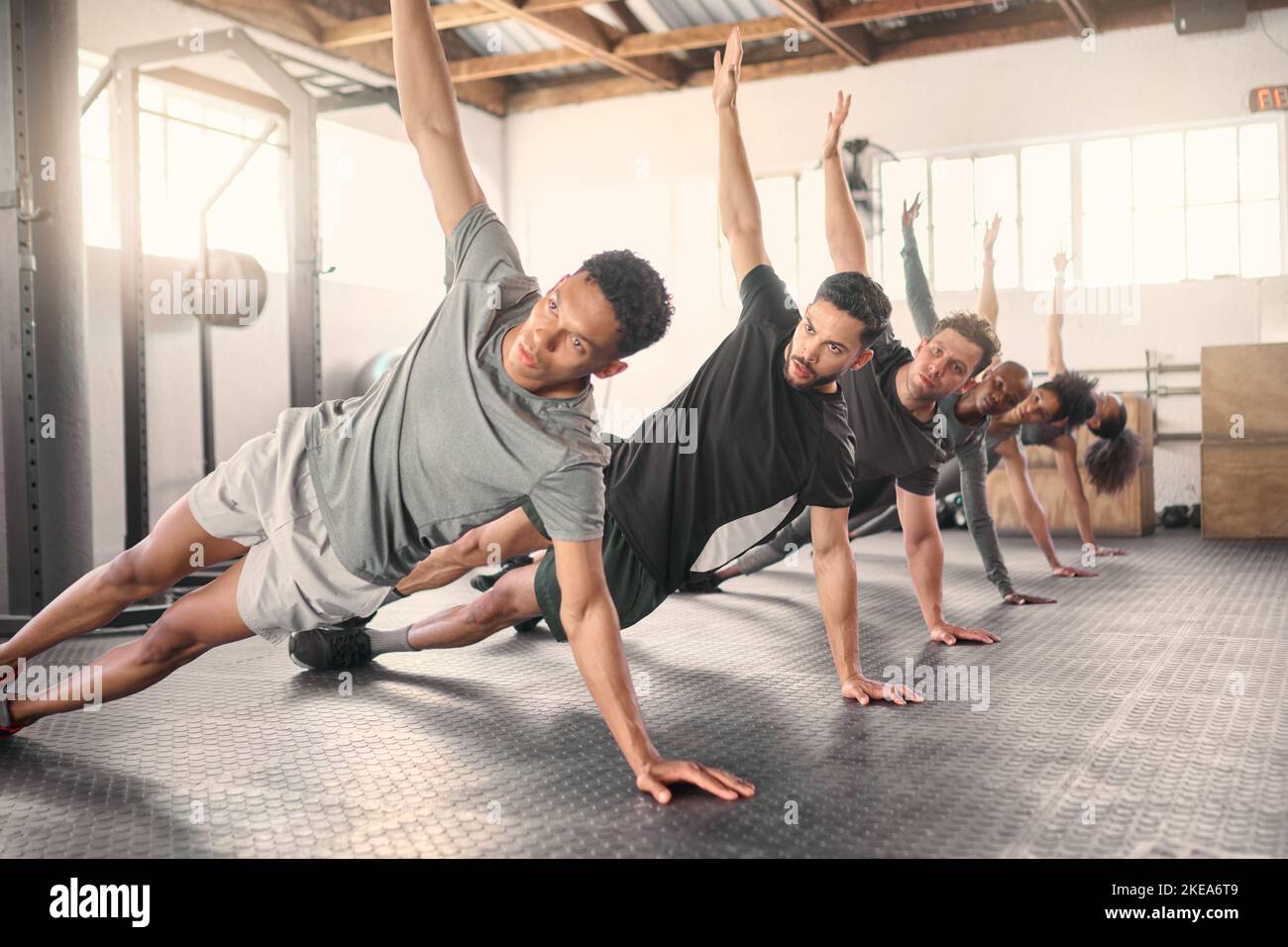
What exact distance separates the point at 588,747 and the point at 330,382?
6.40 meters

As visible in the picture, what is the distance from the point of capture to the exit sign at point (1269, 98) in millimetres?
7625

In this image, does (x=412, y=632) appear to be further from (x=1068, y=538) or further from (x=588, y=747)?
(x=1068, y=538)

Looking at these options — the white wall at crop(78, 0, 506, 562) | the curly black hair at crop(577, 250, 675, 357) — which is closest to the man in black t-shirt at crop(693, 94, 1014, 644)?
the curly black hair at crop(577, 250, 675, 357)

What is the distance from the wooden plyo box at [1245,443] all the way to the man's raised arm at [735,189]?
5066mm

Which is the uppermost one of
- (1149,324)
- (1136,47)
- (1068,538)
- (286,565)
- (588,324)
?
(1136,47)

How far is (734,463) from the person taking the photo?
2748 millimetres

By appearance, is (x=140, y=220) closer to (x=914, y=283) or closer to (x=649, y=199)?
(x=914, y=283)

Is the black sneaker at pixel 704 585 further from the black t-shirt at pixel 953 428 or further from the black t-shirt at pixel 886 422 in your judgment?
the black t-shirt at pixel 886 422

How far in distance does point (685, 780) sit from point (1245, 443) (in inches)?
240

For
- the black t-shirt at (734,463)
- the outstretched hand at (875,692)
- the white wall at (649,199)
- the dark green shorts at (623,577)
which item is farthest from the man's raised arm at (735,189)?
the white wall at (649,199)

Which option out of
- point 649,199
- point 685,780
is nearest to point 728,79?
point 685,780

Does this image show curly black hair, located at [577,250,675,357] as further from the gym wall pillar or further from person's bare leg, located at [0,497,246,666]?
the gym wall pillar
